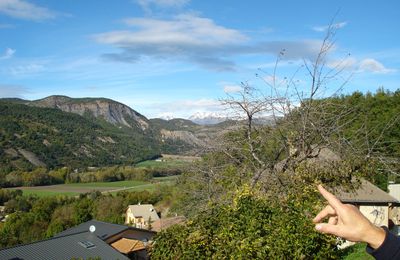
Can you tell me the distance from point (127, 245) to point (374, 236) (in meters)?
26.1

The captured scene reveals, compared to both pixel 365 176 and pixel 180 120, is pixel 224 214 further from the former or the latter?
pixel 180 120

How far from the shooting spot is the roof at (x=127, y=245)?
25.4 m

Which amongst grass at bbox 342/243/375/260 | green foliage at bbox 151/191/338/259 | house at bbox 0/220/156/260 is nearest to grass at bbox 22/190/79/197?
house at bbox 0/220/156/260

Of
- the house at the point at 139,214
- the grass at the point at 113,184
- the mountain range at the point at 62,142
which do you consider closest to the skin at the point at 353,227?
the house at the point at 139,214

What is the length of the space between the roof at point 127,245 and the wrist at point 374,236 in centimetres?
2533

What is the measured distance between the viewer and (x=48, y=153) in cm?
11938

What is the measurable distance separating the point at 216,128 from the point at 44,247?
12.1 metres

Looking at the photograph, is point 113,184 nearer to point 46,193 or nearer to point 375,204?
point 46,193

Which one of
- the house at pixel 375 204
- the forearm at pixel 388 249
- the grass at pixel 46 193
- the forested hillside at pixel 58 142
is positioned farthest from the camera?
the forested hillside at pixel 58 142

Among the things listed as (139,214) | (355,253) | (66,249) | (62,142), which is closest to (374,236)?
(355,253)

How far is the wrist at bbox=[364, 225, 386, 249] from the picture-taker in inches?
48.4

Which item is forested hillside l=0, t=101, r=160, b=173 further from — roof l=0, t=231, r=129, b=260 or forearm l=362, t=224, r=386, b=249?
forearm l=362, t=224, r=386, b=249

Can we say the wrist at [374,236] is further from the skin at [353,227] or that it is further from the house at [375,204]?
the house at [375,204]

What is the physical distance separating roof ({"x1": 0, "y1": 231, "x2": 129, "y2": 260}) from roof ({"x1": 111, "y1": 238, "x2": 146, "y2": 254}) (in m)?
4.91
